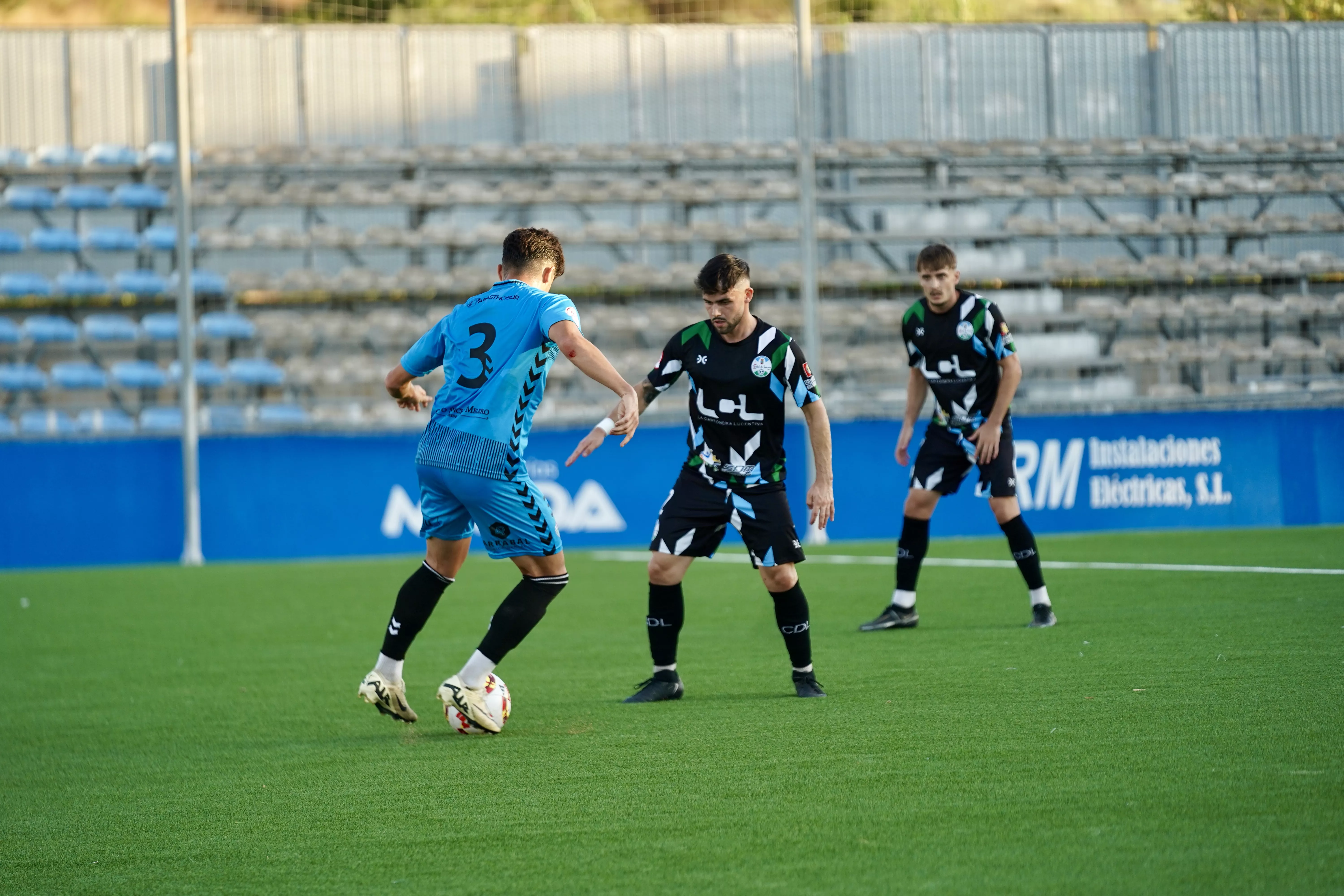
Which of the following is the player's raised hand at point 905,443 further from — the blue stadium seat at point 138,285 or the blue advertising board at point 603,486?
the blue stadium seat at point 138,285

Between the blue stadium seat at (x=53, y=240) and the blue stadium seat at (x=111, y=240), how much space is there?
0.43 feet

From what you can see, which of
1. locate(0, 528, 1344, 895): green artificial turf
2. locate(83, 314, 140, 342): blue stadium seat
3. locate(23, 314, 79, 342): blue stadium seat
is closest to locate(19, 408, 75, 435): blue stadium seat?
locate(23, 314, 79, 342): blue stadium seat

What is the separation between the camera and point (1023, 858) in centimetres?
314

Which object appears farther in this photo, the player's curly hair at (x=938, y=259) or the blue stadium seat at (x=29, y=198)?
the blue stadium seat at (x=29, y=198)

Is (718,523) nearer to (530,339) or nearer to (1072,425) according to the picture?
(530,339)

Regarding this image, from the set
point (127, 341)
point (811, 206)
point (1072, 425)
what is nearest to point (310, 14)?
point (127, 341)

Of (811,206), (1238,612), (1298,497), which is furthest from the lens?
(811,206)

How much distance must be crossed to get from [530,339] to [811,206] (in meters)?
9.98

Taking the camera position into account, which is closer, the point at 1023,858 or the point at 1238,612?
the point at 1023,858

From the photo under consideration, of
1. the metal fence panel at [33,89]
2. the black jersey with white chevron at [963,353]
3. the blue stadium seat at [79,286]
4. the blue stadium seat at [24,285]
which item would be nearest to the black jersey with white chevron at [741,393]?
the black jersey with white chevron at [963,353]

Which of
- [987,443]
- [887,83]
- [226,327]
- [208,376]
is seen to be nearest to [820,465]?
[987,443]

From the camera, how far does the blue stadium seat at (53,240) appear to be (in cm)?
1677

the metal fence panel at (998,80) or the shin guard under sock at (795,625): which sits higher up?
the metal fence panel at (998,80)

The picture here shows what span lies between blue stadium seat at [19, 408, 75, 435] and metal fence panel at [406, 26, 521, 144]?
17.9ft
